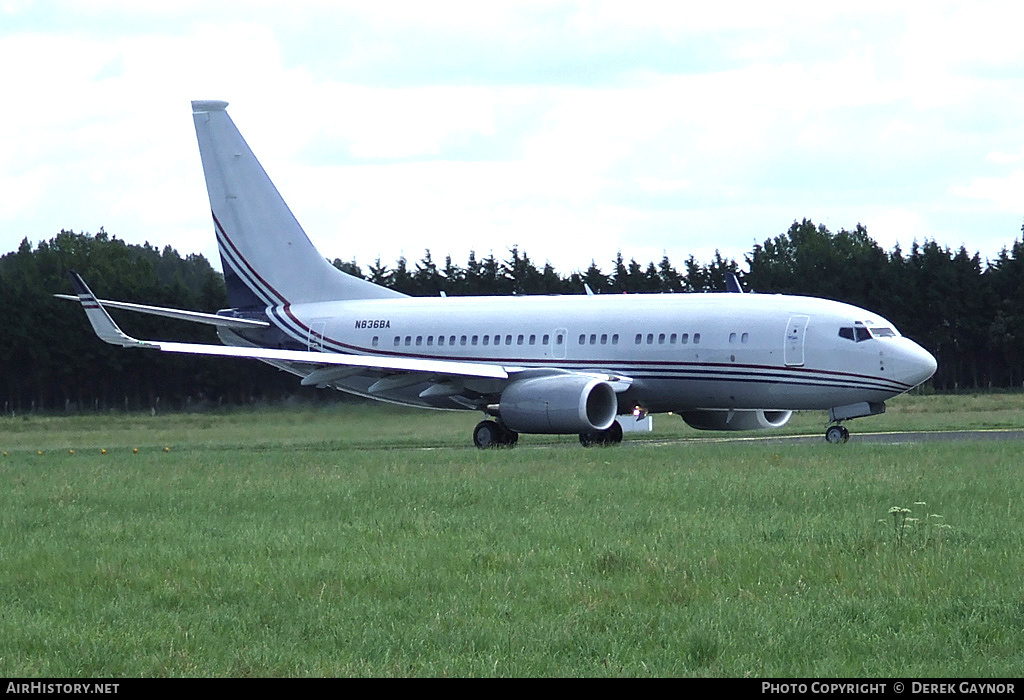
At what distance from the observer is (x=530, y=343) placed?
33.6 meters

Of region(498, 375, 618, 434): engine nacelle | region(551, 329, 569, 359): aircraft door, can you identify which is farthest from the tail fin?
region(498, 375, 618, 434): engine nacelle

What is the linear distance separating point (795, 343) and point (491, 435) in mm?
7227

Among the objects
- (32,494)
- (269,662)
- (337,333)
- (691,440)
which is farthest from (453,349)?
(269,662)

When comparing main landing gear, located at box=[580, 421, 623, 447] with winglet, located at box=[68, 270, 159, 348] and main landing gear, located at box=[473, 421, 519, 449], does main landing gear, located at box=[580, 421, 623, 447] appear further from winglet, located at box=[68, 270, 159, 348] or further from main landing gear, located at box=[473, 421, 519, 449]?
winglet, located at box=[68, 270, 159, 348]

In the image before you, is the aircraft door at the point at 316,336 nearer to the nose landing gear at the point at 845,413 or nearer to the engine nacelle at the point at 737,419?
the engine nacelle at the point at 737,419

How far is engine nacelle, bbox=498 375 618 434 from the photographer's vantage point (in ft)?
98.6

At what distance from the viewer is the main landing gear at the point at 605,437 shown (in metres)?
31.3

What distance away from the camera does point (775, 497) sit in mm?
16562

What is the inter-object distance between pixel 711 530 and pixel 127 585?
5484 millimetres

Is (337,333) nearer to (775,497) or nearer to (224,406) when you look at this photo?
(224,406)

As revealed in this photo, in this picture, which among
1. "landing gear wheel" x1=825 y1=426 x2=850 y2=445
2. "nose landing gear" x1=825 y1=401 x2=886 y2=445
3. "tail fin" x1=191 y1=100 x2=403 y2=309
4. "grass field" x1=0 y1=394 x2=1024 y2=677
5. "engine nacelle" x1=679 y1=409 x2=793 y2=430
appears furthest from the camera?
"tail fin" x1=191 y1=100 x2=403 y2=309

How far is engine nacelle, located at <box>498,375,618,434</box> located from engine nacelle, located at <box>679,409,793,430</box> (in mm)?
3223

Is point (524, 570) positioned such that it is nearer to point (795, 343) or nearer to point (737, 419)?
point (795, 343)

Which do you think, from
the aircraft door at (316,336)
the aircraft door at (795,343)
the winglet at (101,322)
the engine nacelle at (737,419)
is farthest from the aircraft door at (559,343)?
the winglet at (101,322)
